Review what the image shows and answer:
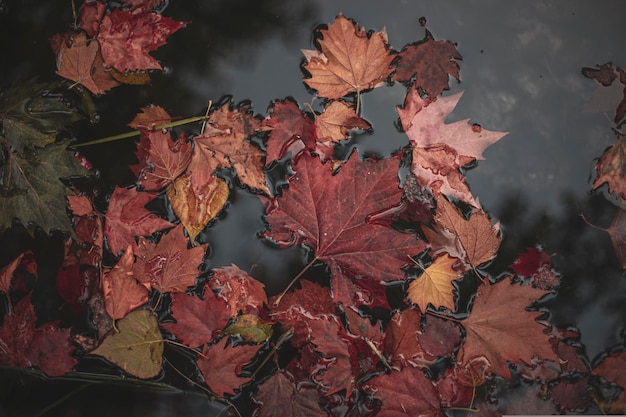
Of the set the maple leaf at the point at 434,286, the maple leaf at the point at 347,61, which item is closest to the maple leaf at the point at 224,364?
the maple leaf at the point at 434,286

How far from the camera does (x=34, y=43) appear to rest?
1.43 metres

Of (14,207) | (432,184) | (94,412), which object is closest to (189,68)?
(14,207)

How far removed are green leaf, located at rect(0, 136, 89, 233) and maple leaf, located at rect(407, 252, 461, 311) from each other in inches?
37.5

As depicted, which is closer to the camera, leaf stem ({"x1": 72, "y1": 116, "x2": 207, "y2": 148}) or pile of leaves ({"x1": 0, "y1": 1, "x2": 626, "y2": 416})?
pile of leaves ({"x1": 0, "y1": 1, "x2": 626, "y2": 416})

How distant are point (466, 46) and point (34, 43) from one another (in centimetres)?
125

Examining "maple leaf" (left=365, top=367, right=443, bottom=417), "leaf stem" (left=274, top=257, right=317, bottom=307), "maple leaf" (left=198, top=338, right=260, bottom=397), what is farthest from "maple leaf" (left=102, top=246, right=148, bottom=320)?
"maple leaf" (left=365, top=367, right=443, bottom=417)

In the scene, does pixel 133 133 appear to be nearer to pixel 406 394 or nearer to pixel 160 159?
pixel 160 159

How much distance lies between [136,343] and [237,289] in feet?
1.00

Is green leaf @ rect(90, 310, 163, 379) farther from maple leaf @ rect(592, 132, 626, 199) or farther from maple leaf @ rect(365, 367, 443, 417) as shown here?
maple leaf @ rect(592, 132, 626, 199)

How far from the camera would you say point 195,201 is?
1.33 meters

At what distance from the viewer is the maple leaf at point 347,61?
131 centimetres

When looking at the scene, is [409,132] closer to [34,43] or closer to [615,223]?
[615,223]

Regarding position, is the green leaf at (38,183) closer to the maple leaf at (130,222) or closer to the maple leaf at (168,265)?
the maple leaf at (130,222)

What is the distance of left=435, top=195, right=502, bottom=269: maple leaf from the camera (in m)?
1.30
